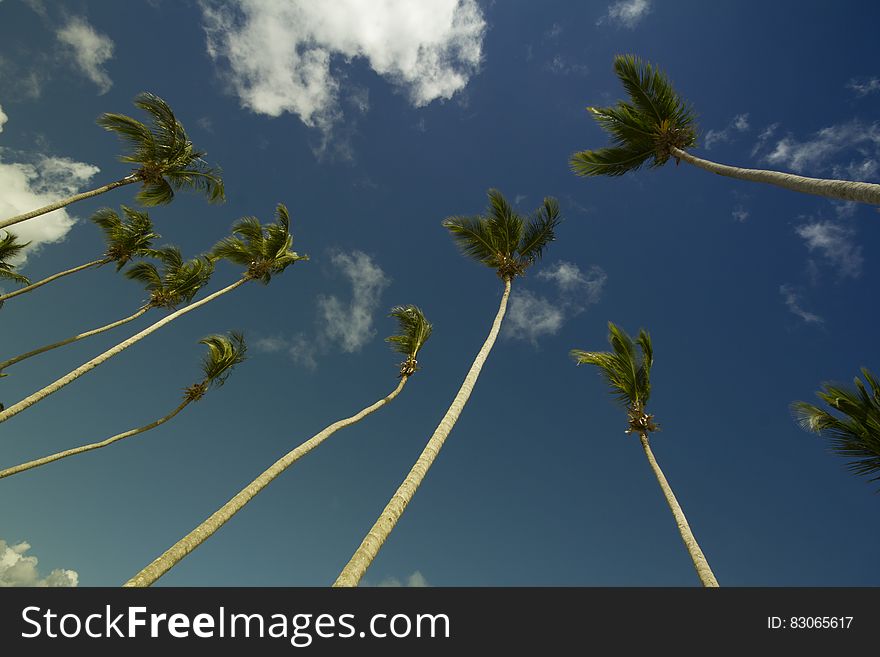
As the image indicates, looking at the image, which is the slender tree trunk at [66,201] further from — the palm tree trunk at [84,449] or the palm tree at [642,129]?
the palm tree at [642,129]

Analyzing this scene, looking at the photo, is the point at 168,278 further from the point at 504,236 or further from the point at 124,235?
the point at 504,236

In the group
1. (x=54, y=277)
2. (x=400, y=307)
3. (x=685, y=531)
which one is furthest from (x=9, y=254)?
(x=685, y=531)

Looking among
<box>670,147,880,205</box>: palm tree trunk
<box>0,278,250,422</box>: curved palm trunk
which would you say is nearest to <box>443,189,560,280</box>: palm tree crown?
<box>670,147,880,205</box>: palm tree trunk

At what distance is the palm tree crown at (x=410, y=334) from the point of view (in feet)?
45.6

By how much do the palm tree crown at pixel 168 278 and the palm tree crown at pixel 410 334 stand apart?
8.98 meters

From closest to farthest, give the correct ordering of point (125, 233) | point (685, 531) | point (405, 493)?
1. point (405, 493)
2. point (685, 531)
3. point (125, 233)

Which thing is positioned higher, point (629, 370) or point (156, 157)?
point (156, 157)

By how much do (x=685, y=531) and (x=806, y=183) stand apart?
7551mm

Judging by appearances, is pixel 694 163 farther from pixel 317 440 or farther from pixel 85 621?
pixel 85 621

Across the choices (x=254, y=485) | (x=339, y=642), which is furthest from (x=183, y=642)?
(x=254, y=485)

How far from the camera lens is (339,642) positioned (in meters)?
4.29

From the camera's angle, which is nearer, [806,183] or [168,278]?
[806,183]

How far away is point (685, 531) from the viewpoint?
9336 millimetres

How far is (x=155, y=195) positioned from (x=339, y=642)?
602 inches
